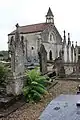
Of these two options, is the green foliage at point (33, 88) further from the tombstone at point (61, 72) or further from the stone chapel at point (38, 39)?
the stone chapel at point (38, 39)

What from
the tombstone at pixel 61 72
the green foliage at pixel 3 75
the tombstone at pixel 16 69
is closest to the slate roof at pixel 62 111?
the tombstone at pixel 16 69

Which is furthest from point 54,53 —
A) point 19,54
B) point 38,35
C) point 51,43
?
point 19,54

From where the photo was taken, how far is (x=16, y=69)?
1130cm

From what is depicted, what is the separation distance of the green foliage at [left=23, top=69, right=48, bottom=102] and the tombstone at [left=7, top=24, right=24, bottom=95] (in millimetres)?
383

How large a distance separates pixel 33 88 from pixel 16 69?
4.69 feet

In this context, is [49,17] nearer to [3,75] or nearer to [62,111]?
[3,75]

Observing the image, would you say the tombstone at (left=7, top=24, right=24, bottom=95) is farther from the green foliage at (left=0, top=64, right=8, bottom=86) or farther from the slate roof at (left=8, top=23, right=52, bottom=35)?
the slate roof at (left=8, top=23, right=52, bottom=35)

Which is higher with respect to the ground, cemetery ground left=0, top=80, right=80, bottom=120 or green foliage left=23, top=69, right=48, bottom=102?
green foliage left=23, top=69, right=48, bottom=102

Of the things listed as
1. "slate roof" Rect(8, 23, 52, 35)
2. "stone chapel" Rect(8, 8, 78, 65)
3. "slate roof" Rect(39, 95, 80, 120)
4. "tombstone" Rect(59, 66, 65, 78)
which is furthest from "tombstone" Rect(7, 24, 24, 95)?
"slate roof" Rect(8, 23, 52, 35)

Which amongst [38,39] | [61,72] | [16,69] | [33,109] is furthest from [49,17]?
[33,109]

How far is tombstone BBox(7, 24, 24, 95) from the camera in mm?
10922

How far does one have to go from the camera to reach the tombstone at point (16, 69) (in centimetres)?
1092

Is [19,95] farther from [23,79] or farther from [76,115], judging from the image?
[76,115]

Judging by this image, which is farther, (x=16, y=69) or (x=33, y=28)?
(x=33, y=28)
